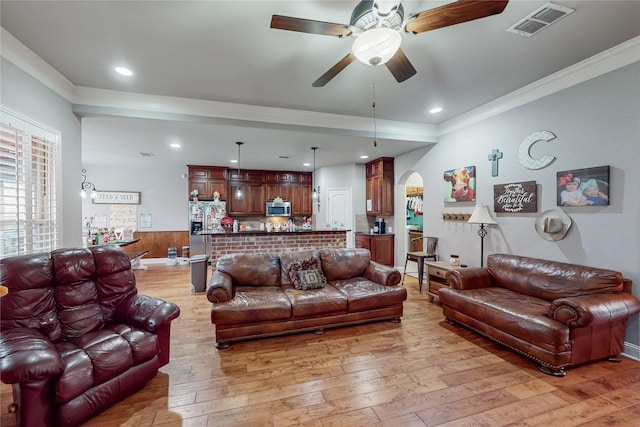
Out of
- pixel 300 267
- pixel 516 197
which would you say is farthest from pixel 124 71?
pixel 516 197

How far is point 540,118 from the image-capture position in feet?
10.6

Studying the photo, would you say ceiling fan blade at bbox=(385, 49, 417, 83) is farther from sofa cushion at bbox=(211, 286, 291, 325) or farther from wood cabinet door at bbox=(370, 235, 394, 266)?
wood cabinet door at bbox=(370, 235, 394, 266)

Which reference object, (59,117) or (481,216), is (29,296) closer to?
(59,117)

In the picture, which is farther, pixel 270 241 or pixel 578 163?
pixel 270 241

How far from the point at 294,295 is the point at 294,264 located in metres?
0.56

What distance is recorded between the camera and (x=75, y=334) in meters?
2.13

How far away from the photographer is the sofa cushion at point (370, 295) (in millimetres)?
3176

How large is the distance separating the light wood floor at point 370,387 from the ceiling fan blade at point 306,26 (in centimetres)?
265

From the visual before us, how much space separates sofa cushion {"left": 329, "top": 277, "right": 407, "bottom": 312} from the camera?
3.18 m

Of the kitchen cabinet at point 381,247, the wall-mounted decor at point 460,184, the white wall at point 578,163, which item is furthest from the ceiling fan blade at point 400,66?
the kitchen cabinet at point 381,247

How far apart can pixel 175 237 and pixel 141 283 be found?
2.57 meters

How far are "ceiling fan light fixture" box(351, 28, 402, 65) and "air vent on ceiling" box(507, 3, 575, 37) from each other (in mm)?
1271

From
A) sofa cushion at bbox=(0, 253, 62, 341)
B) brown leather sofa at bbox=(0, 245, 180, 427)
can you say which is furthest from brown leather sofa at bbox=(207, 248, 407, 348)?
sofa cushion at bbox=(0, 253, 62, 341)

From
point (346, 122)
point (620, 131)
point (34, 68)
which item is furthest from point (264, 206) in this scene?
point (620, 131)
